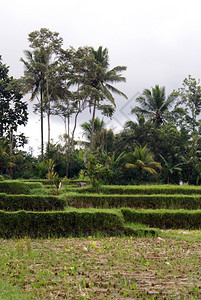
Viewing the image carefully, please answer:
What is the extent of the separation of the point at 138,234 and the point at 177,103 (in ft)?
73.6

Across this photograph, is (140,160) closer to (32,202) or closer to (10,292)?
(32,202)

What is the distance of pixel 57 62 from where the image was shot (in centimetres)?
3014

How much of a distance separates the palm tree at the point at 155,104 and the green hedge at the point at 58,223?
2035cm

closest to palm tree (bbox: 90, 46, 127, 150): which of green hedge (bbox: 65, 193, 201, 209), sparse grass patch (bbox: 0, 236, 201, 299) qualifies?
green hedge (bbox: 65, 193, 201, 209)

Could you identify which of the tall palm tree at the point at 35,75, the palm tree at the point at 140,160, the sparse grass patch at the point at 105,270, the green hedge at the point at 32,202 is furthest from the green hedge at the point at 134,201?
the tall palm tree at the point at 35,75

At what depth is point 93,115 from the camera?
29406 mm

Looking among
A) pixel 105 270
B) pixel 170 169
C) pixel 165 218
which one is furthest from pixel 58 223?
pixel 170 169

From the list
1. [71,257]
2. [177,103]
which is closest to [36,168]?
[177,103]

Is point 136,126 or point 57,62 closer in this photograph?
point 136,126

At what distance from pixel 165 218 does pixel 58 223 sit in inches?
145

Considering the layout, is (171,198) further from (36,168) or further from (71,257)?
(36,168)

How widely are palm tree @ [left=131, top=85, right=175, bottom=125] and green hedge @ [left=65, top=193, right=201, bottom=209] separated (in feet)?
51.5

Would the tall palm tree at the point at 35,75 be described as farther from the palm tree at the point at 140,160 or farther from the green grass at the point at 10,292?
the green grass at the point at 10,292

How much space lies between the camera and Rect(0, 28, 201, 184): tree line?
26828mm
